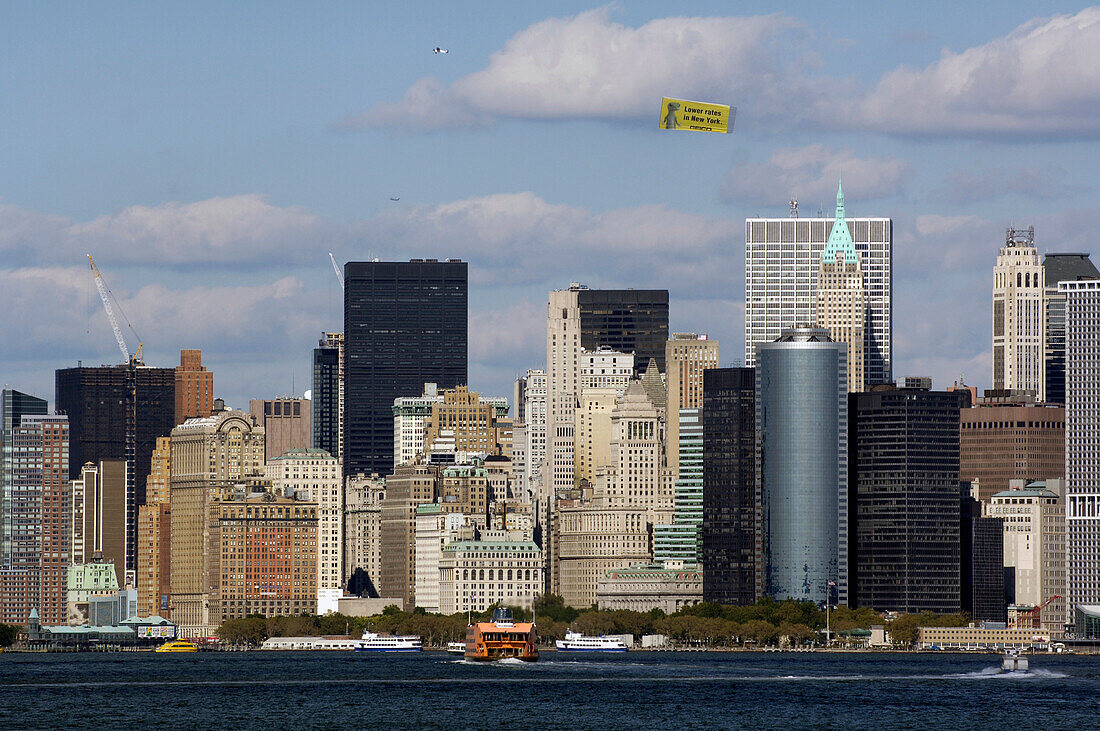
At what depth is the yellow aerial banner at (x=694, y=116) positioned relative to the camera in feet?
431

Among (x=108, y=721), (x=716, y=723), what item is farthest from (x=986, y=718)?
(x=108, y=721)

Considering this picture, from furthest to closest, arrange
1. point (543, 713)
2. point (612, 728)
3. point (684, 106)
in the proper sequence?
point (543, 713)
point (612, 728)
point (684, 106)

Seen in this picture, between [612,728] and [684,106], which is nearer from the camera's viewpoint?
[684,106]

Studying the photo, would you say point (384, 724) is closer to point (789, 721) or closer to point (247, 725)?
point (247, 725)

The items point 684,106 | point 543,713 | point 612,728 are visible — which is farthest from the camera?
point 543,713

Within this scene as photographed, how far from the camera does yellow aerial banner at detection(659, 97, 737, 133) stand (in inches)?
5172

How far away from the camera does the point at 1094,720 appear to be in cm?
19275

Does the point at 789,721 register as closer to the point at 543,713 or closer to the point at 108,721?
the point at 543,713

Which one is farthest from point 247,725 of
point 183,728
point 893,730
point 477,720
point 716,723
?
point 893,730

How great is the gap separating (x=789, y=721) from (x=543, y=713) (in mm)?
19099

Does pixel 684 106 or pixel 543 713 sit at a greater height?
pixel 684 106

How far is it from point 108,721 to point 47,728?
8545 mm

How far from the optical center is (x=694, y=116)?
436ft

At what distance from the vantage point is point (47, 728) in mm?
184875
